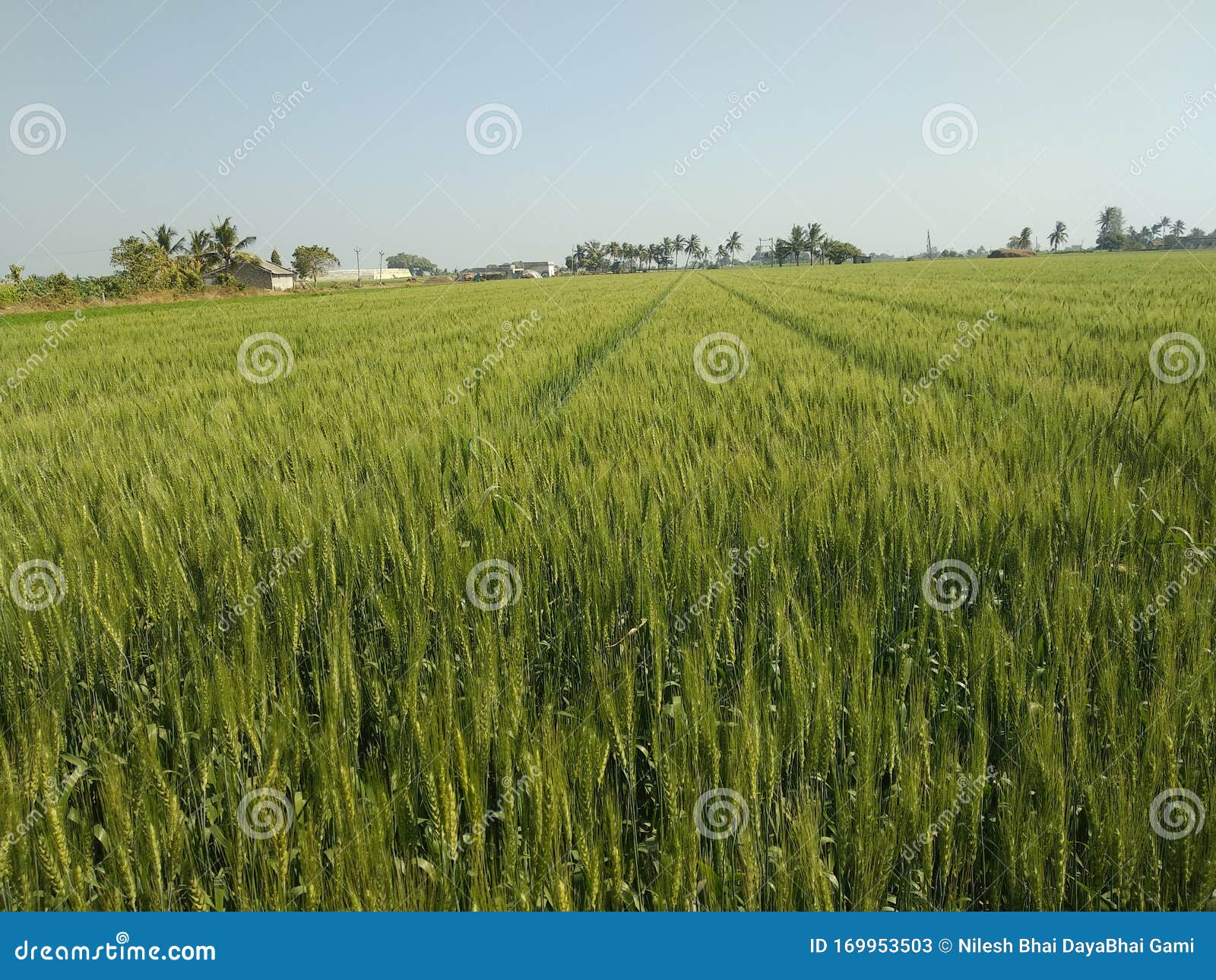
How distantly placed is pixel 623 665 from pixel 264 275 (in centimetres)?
6252

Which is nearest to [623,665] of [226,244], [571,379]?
[571,379]

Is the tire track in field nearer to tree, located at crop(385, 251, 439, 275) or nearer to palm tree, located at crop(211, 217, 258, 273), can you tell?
palm tree, located at crop(211, 217, 258, 273)

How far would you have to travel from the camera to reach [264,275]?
179 feet

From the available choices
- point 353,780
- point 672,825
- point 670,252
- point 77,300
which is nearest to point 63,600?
point 353,780

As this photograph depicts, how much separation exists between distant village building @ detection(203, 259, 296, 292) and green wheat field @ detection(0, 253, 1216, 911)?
51.3m

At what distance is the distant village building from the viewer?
5036cm

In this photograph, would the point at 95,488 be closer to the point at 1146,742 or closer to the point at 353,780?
the point at 353,780

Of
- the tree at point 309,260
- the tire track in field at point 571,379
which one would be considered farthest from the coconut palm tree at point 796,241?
the tire track in field at point 571,379

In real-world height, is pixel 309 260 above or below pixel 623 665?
above

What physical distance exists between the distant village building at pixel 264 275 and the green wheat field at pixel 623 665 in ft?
168

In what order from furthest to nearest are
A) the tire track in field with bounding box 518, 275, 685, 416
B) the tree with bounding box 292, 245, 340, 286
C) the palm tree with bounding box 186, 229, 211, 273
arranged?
the tree with bounding box 292, 245, 340, 286 < the palm tree with bounding box 186, 229, 211, 273 < the tire track in field with bounding box 518, 275, 685, 416

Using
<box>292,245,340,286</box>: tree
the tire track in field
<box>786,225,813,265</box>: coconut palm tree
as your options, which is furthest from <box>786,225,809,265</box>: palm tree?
the tire track in field

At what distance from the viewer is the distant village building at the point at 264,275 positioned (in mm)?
50356

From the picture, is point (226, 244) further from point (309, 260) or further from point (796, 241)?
point (796, 241)
